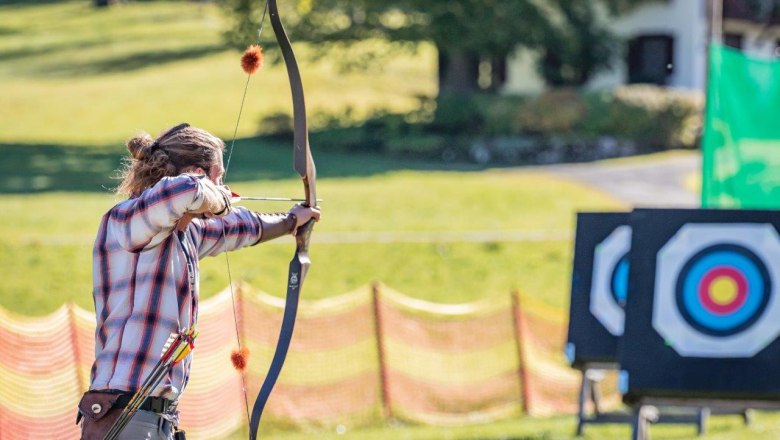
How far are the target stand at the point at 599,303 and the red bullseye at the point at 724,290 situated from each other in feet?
3.85

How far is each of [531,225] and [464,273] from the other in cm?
285

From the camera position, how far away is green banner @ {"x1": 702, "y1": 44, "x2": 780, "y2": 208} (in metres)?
10.6

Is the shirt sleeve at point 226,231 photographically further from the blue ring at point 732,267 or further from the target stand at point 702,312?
the blue ring at point 732,267

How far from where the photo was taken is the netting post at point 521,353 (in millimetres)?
10930

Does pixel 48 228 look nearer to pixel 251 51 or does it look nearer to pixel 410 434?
pixel 410 434

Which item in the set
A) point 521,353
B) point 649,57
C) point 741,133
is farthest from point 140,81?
point 741,133

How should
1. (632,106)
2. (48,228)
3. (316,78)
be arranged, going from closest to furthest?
(48,228), (632,106), (316,78)

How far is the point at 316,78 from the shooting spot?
37875 millimetres

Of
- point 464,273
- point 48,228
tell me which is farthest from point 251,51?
point 48,228

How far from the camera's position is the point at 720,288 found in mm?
7633

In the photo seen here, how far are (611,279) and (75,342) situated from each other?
3.48 m

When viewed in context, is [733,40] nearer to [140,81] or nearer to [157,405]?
[140,81]

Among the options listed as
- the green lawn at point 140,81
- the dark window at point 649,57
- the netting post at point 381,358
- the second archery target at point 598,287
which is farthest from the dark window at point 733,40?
the second archery target at point 598,287

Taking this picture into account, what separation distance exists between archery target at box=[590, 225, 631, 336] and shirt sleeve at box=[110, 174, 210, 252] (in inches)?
206
